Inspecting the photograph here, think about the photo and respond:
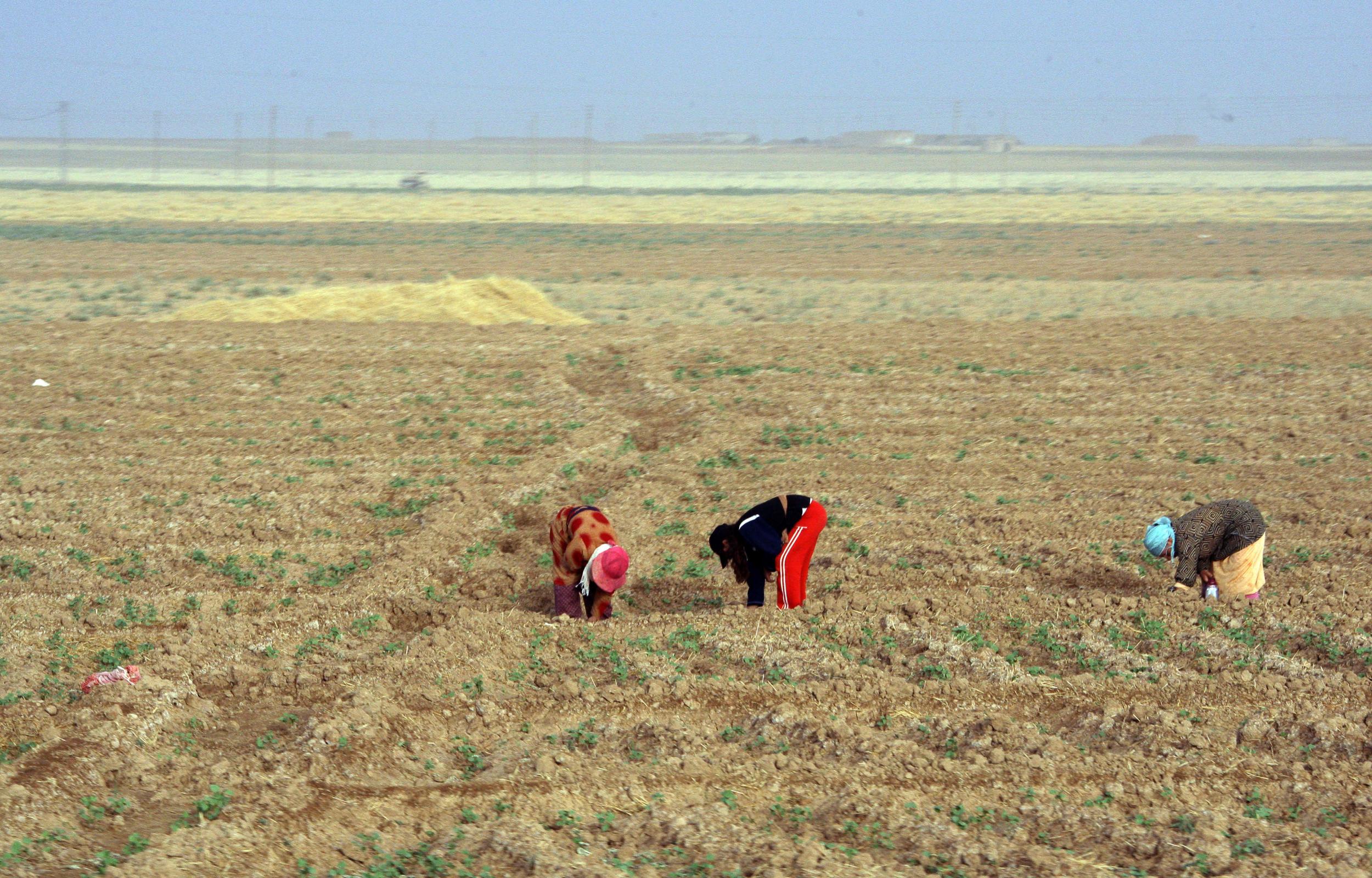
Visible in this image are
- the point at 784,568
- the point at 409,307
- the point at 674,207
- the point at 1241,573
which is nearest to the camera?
the point at 784,568

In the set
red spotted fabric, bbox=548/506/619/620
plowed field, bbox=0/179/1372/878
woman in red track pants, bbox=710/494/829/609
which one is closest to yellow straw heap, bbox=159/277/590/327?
plowed field, bbox=0/179/1372/878

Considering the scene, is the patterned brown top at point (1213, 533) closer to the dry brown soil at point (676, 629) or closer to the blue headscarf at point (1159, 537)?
the blue headscarf at point (1159, 537)

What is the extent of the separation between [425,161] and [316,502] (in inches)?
3798

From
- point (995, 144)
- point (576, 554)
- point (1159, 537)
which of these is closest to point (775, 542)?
point (576, 554)

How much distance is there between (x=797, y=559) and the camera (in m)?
7.98

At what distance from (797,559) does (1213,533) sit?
2.56 m

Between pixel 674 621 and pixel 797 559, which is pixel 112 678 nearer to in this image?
pixel 674 621

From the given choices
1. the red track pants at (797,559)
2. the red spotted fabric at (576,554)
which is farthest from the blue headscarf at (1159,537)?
the red spotted fabric at (576,554)

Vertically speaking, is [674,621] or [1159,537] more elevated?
[1159,537]

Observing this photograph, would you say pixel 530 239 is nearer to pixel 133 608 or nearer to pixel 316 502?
pixel 316 502

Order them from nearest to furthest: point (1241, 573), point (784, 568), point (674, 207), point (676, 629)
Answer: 1. point (676, 629)
2. point (784, 568)
3. point (1241, 573)
4. point (674, 207)

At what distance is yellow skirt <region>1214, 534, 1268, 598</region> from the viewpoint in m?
8.05

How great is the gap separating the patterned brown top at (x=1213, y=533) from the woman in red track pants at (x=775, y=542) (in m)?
2.23

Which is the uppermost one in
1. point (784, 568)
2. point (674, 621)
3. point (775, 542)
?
point (775, 542)
